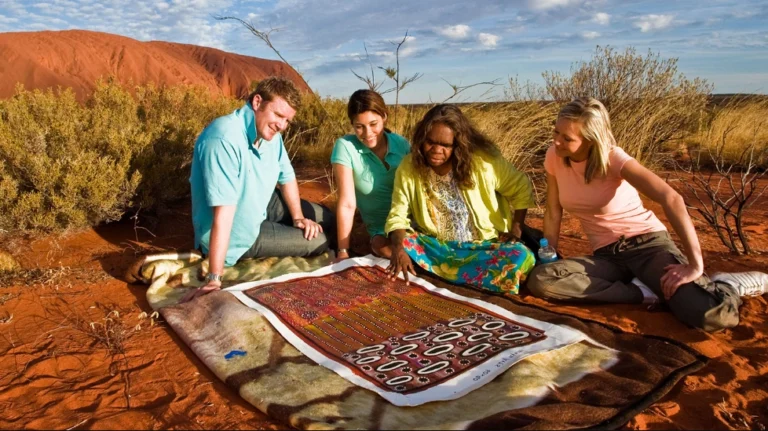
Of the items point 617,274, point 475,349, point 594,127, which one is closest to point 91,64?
point 594,127

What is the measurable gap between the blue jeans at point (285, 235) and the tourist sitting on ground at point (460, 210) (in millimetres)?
740

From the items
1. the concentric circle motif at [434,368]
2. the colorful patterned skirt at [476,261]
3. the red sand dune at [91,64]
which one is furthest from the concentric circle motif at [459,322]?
the red sand dune at [91,64]

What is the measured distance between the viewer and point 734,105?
1038cm

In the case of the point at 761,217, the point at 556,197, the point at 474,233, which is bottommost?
the point at 761,217

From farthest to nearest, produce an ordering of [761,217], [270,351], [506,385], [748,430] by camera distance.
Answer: [761,217]
[270,351]
[506,385]
[748,430]

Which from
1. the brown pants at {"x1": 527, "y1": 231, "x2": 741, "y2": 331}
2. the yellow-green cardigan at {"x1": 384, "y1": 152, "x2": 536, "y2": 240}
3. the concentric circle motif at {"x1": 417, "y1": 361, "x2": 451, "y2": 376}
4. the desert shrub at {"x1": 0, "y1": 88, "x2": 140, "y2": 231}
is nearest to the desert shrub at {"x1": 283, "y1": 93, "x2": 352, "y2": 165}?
the desert shrub at {"x1": 0, "y1": 88, "x2": 140, "y2": 231}

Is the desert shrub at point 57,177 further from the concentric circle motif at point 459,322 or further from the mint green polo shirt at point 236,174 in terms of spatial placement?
the concentric circle motif at point 459,322

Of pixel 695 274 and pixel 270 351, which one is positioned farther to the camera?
pixel 695 274

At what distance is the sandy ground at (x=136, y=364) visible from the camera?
1935mm

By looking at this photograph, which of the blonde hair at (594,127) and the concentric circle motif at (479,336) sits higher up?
the blonde hair at (594,127)

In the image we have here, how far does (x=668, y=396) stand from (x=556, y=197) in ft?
4.70

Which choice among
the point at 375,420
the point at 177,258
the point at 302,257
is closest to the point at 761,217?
the point at 302,257

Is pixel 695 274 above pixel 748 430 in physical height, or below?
above

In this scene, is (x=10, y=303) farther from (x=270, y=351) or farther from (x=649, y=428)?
(x=649, y=428)
